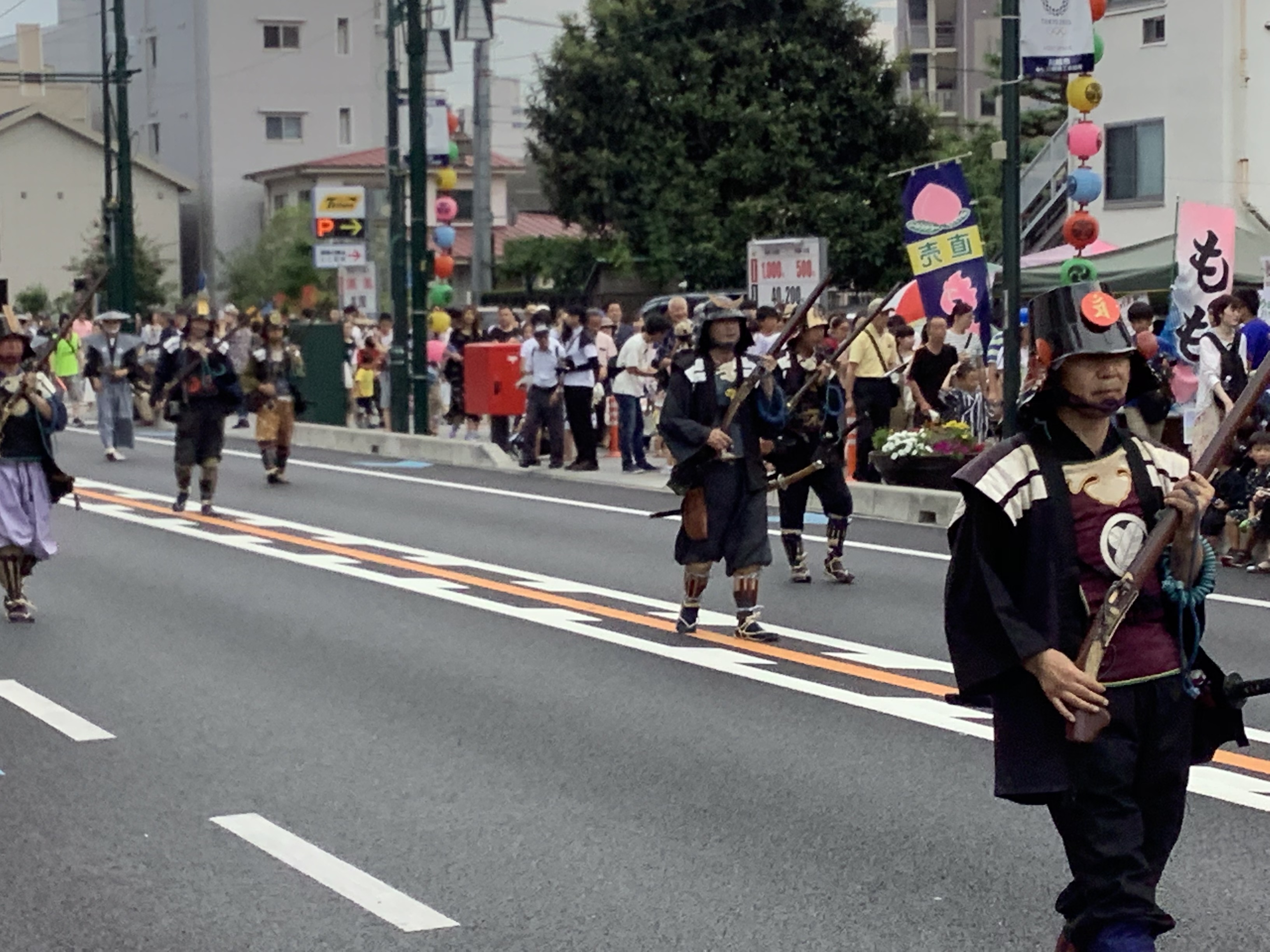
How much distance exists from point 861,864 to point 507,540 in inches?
431

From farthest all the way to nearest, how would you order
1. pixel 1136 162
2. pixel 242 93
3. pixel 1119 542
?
pixel 242 93, pixel 1136 162, pixel 1119 542

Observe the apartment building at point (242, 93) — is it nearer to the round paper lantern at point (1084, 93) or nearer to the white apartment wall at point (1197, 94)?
the white apartment wall at point (1197, 94)

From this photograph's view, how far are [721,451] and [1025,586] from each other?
6.90 m

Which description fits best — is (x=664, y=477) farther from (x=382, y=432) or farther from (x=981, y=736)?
(x=981, y=736)

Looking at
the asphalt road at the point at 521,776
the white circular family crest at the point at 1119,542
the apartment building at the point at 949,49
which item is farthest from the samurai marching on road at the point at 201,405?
the apartment building at the point at 949,49

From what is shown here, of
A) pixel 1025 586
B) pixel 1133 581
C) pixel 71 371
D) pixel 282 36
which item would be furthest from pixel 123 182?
pixel 1133 581

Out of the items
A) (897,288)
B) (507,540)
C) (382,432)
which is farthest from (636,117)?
(897,288)

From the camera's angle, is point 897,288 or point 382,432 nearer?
point 897,288

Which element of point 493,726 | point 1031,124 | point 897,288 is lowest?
point 493,726

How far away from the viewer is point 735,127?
5038cm

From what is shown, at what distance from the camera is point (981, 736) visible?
938 centimetres

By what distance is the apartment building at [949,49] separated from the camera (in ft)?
241

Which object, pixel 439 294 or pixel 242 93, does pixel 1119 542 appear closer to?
pixel 439 294

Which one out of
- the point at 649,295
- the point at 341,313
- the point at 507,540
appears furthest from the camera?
the point at 649,295
